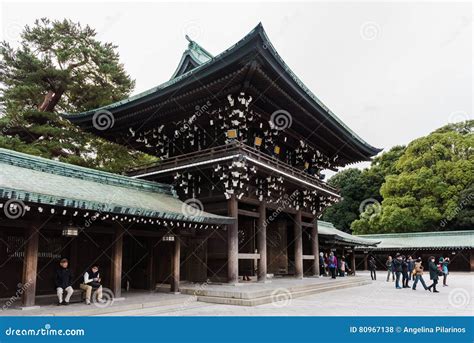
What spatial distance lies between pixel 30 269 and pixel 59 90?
2103 centimetres

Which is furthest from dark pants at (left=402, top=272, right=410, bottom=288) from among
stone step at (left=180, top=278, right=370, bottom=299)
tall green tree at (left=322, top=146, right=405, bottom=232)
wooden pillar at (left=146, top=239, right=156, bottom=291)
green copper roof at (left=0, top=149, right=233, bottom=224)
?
tall green tree at (left=322, top=146, right=405, bottom=232)

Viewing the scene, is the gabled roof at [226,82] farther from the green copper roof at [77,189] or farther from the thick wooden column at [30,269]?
the thick wooden column at [30,269]

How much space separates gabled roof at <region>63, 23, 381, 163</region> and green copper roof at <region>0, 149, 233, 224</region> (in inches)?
168

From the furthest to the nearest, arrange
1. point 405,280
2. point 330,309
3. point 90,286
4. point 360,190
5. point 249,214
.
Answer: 1. point 360,190
2. point 405,280
3. point 249,214
4. point 330,309
5. point 90,286

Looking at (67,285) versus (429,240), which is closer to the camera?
(67,285)

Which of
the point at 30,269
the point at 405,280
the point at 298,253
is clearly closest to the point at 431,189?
the point at 405,280

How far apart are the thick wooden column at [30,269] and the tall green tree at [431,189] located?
154ft

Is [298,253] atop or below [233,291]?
atop

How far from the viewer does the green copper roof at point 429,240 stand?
40.0m

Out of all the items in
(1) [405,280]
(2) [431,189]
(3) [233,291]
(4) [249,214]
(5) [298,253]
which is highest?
(2) [431,189]

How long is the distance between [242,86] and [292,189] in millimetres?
8071

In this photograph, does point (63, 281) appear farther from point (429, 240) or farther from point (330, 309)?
point (429, 240)

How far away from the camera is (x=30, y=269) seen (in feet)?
33.9

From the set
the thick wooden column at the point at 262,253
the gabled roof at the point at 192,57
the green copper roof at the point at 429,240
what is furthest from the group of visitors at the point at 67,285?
the green copper roof at the point at 429,240
